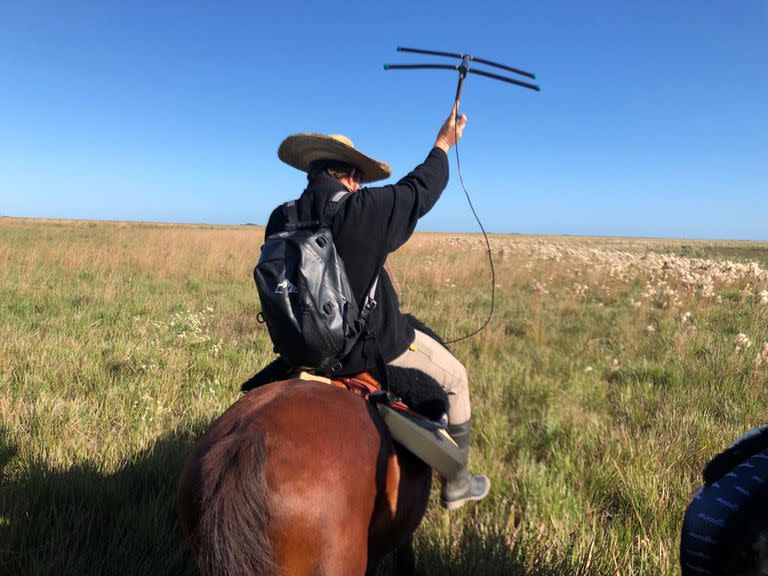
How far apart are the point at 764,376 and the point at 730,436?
196 centimetres

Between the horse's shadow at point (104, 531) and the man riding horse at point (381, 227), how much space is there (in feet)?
1.08

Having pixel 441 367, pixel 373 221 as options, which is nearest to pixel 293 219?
pixel 373 221

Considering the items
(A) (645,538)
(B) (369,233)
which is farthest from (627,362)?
(B) (369,233)

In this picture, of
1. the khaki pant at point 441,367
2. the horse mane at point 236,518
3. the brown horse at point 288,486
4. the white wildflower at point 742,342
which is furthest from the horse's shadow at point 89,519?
the white wildflower at point 742,342

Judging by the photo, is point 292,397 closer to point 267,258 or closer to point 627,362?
point 267,258

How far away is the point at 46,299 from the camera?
809 centimetres

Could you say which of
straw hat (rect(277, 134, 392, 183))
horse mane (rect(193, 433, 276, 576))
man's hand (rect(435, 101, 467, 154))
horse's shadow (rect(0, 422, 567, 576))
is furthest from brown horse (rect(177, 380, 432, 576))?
man's hand (rect(435, 101, 467, 154))

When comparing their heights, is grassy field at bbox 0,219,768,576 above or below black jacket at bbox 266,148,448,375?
below

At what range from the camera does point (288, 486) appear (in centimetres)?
138

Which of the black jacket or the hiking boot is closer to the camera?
the black jacket

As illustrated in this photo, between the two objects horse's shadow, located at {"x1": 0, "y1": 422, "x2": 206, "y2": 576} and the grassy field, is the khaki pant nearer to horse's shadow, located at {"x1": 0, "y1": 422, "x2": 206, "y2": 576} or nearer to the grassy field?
the grassy field

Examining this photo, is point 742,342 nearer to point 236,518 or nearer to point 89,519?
point 236,518

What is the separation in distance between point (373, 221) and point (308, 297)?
1.51 feet

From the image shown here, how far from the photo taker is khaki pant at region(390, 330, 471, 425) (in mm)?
2605
